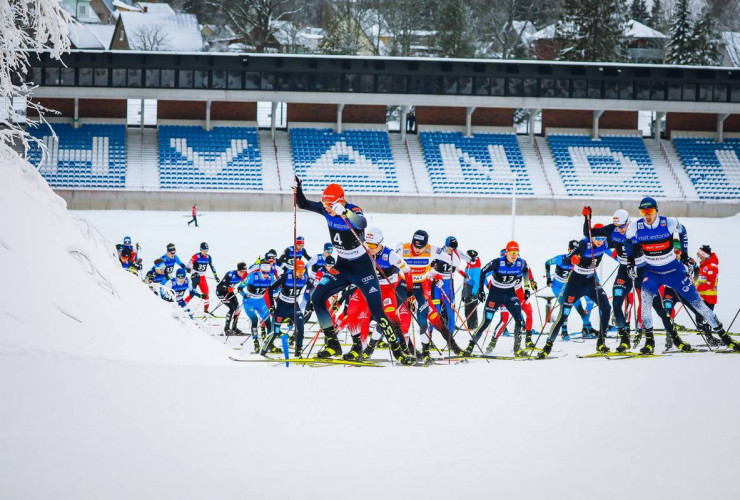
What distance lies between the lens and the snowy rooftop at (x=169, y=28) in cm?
7138

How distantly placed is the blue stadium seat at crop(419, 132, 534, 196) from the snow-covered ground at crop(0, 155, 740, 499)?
3422cm

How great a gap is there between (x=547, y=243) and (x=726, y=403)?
25892 mm

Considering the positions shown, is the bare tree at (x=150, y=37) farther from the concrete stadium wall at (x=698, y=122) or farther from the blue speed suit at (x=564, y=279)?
the blue speed suit at (x=564, y=279)

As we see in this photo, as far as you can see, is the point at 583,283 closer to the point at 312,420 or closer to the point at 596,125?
the point at 312,420

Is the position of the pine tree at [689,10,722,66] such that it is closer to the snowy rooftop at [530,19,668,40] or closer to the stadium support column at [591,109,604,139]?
the snowy rooftop at [530,19,668,40]

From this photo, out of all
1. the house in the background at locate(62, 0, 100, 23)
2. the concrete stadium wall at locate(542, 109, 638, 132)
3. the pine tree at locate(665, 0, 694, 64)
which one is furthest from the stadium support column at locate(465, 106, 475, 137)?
the house in the background at locate(62, 0, 100, 23)

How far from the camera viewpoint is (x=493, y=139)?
4700 cm

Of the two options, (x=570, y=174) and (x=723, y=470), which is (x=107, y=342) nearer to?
(x=723, y=470)

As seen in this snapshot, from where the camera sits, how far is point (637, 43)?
89.8m

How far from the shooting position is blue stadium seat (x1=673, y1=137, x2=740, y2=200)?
4312 cm

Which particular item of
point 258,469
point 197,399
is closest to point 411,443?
point 258,469

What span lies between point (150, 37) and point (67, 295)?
6739 cm

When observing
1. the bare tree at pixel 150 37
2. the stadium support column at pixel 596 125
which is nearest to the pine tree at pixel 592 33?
the stadium support column at pixel 596 125

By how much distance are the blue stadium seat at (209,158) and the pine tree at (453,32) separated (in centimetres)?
2753
